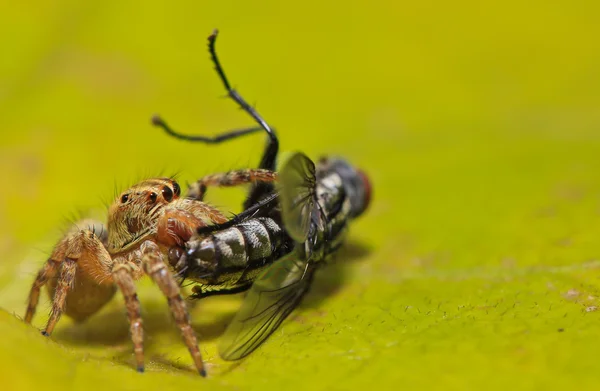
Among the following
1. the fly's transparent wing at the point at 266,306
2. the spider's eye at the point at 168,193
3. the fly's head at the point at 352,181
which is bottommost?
the fly's transparent wing at the point at 266,306

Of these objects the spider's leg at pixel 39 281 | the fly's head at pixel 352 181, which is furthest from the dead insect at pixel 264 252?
the spider's leg at pixel 39 281

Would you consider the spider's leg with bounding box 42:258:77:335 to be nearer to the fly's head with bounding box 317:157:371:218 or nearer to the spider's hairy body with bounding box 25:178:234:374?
the spider's hairy body with bounding box 25:178:234:374

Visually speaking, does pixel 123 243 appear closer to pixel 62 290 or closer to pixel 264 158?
pixel 62 290

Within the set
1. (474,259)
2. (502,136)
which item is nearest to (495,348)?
(474,259)

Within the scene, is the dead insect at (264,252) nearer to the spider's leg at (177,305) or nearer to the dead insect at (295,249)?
the dead insect at (295,249)

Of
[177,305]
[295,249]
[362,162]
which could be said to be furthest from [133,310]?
[362,162]

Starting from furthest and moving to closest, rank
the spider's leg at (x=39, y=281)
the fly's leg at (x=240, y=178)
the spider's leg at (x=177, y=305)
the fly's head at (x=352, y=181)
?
the fly's head at (x=352, y=181) → the fly's leg at (x=240, y=178) → the spider's leg at (x=39, y=281) → the spider's leg at (x=177, y=305)

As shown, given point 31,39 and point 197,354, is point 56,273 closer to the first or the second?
point 197,354

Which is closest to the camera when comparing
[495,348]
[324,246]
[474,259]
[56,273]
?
[495,348]
